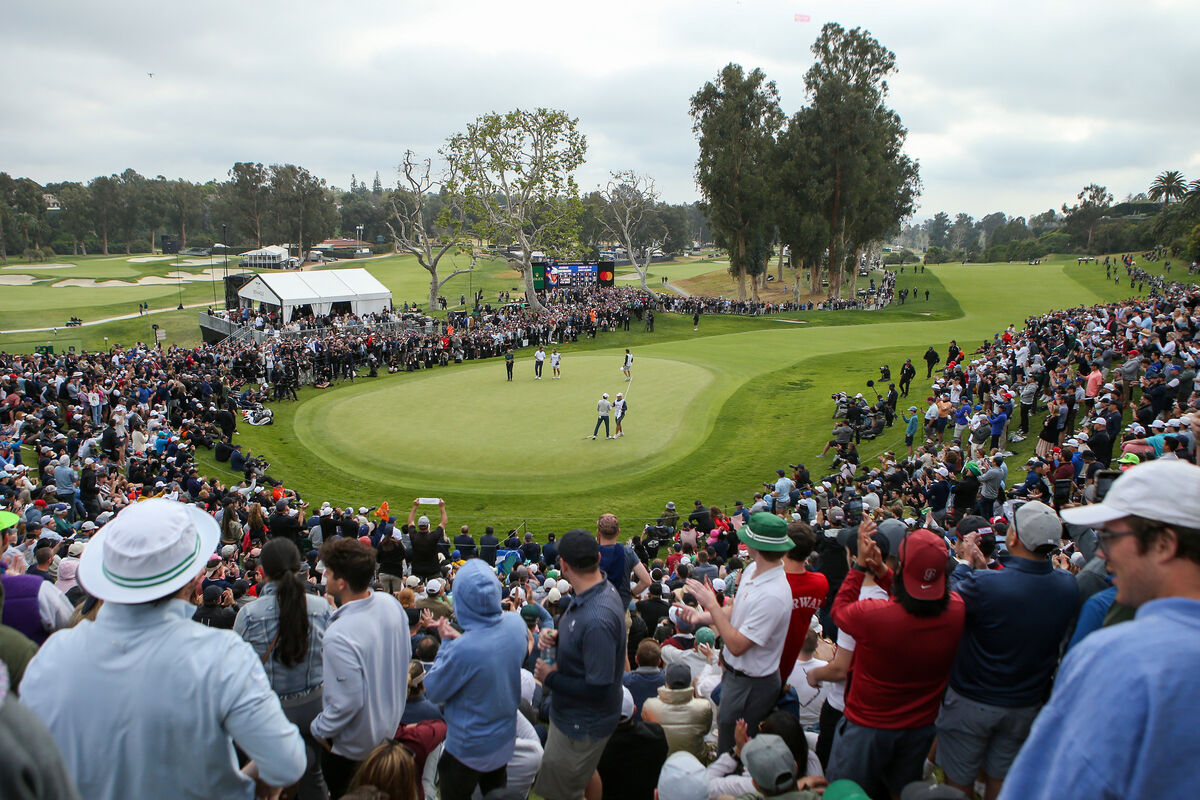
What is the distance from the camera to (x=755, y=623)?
4.69m

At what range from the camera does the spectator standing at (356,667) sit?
4070 mm

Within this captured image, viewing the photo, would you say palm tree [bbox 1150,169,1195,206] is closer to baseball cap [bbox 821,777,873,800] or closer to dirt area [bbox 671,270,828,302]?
dirt area [bbox 671,270,828,302]

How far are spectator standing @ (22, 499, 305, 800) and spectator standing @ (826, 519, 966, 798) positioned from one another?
3.02m

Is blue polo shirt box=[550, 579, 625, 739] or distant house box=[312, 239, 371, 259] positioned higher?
distant house box=[312, 239, 371, 259]

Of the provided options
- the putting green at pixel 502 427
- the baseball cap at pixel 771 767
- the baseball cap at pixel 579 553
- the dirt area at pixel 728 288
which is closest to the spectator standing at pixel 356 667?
the baseball cap at pixel 579 553

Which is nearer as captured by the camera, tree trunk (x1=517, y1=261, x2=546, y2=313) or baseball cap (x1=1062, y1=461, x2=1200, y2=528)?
baseball cap (x1=1062, y1=461, x2=1200, y2=528)

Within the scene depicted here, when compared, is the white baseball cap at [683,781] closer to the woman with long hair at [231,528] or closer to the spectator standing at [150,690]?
the spectator standing at [150,690]

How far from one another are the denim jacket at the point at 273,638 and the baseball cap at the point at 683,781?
2135 mm

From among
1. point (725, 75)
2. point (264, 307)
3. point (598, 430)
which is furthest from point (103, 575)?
point (725, 75)

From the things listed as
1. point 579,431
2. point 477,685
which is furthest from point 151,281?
point 477,685

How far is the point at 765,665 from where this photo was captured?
4.80 meters

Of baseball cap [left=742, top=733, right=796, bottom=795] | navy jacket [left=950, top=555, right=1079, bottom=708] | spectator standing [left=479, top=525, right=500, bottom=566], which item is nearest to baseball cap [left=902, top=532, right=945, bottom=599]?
navy jacket [left=950, top=555, right=1079, bottom=708]

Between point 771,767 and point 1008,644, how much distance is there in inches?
62.1

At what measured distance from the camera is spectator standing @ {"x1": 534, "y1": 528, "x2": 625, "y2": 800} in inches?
167
